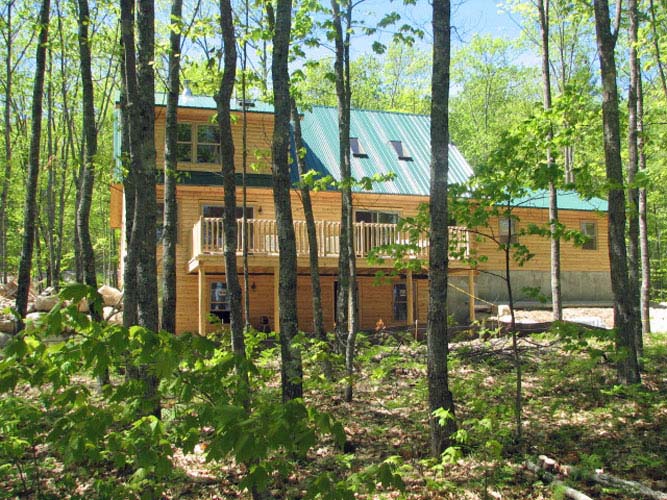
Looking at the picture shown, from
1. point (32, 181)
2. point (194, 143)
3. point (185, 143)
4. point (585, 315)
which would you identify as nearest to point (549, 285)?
point (585, 315)

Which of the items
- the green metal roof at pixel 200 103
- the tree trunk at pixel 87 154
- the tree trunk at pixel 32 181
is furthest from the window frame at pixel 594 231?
the tree trunk at pixel 32 181

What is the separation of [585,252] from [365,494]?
20301mm

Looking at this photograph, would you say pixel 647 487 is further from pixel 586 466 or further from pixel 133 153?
pixel 133 153

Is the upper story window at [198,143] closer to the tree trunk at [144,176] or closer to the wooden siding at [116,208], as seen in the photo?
the wooden siding at [116,208]

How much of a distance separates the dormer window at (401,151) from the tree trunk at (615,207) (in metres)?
12.7

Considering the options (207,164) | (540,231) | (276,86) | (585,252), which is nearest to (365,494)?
(540,231)

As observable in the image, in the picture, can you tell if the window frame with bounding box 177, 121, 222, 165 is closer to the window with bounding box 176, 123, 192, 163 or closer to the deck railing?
the window with bounding box 176, 123, 192, 163

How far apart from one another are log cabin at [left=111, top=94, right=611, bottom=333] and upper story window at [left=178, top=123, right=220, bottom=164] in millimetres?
32

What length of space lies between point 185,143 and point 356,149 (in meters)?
6.07

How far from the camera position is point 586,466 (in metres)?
5.23

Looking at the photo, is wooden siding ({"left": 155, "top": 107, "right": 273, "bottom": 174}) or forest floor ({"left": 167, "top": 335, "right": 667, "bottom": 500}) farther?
wooden siding ({"left": 155, "top": 107, "right": 273, "bottom": 174})

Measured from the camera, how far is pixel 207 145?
57.7 feet

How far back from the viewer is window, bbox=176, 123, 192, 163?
17328 millimetres

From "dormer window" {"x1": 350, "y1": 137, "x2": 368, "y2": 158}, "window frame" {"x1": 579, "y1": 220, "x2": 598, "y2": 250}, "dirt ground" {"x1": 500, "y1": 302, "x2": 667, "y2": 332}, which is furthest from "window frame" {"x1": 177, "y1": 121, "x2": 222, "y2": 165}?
"window frame" {"x1": 579, "y1": 220, "x2": 598, "y2": 250}
